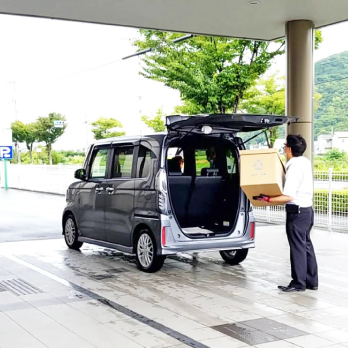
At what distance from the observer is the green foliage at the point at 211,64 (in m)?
19.2

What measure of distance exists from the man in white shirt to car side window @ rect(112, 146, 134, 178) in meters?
2.32

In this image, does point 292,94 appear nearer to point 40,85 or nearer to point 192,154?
point 192,154

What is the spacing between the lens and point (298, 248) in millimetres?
6426

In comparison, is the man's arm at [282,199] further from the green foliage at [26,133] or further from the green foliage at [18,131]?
the green foliage at [18,131]

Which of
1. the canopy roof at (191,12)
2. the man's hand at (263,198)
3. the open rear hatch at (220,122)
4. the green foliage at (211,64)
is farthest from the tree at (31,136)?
the man's hand at (263,198)

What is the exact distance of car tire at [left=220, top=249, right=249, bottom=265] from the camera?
26.8ft

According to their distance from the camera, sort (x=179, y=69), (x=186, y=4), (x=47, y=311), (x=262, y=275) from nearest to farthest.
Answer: (x=47, y=311) → (x=262, y=275) → (x=186, y=4) → (x=179, y=69)

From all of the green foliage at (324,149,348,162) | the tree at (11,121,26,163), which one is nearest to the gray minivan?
the green foliage at (324,149,348,162)

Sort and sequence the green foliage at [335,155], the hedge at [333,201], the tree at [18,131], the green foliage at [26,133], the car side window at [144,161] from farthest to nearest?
the tree at [18,131] < the green foliage at [26,133] < the green foliage at [335,155] < the hedge at [333,201] < the car side window at [144,161]

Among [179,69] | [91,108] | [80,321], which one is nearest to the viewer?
[80,321]

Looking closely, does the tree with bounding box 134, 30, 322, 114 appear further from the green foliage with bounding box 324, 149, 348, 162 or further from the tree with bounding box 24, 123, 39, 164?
the tree with bounding box 24, 123, 39, 164

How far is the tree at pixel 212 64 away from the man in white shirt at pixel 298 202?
12.8 m

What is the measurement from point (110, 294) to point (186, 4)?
5649 millimetres

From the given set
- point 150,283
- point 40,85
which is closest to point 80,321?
point 150,283
